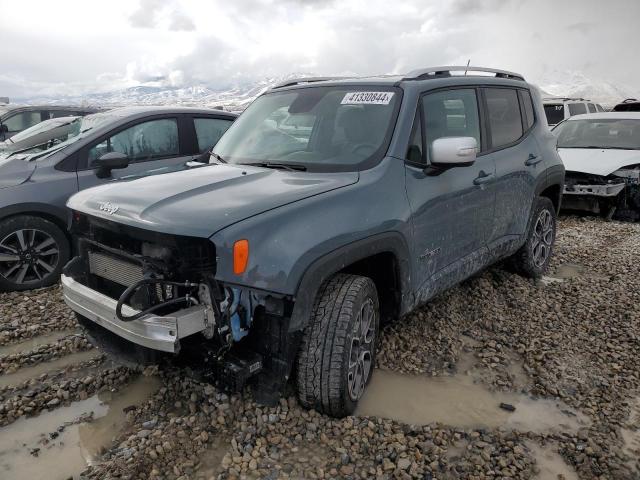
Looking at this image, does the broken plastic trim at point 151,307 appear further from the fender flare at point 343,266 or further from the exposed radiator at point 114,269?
the fender flare at point 343,266

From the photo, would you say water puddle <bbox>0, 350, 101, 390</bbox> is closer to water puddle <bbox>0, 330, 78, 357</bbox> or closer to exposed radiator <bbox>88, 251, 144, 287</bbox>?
water puddle <bbox>0, 330, 78, 357</bbox>

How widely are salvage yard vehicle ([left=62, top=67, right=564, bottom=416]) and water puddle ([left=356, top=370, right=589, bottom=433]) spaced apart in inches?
8.8

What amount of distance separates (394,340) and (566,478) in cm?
152

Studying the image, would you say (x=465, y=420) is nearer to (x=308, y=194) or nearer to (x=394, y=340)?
(x=394, y=340)

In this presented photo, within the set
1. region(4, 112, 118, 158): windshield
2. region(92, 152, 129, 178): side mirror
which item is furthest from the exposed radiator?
region(4, 112, 118, 158): windshield

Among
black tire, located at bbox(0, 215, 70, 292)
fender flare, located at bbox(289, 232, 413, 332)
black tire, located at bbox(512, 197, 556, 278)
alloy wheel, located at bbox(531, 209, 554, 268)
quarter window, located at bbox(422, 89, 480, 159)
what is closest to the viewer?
fender flare, located at bbox(289, 232, 413, 332)

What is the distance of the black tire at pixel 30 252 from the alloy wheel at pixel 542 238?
4517mm

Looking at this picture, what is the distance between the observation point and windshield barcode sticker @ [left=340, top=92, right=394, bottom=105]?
3438 mm

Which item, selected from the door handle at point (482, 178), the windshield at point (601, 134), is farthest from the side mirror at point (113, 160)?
the windshield at point (601, 134)

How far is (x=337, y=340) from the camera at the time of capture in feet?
8.87

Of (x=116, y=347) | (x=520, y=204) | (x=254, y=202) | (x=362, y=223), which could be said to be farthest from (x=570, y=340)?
(x=116, y=347)

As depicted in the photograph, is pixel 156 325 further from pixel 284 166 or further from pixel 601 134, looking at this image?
pixel 601 134

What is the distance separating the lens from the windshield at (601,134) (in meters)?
8.80

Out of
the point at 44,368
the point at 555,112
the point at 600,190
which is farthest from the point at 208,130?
the point at 555,112
